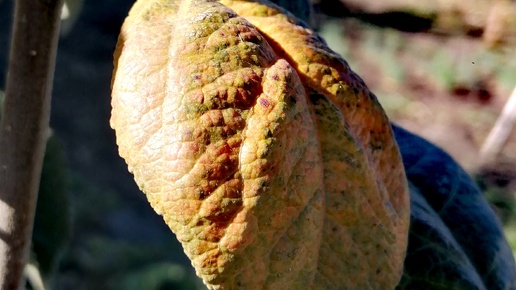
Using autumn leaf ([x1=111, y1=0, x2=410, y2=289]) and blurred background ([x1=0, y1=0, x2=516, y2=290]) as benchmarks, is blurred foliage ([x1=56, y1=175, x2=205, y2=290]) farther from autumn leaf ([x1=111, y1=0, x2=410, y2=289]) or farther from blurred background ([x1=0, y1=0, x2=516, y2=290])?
autumn leaf ([x1=111, y1=0, x2=410, y2=289])

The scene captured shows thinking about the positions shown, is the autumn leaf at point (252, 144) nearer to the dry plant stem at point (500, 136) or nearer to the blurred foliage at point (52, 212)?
the blurred foliage at point (52, 212)

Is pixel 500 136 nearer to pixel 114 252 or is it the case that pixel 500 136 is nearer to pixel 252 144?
pixel 114 252

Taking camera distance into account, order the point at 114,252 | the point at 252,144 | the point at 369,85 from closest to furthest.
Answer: the point at 252,144
the point at 114,252
the point at 369,85

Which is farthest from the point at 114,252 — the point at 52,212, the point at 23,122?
the point at 23,122

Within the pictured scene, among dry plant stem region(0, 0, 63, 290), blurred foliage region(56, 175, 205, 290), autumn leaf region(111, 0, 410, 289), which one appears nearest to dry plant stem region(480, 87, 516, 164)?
blurred foliage region(56, 175, 205, 290)

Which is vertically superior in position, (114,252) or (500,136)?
(114,252)

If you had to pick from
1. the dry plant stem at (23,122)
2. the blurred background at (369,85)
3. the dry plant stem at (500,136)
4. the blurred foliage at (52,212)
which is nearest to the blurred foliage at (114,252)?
the blurred background at (369,85)
